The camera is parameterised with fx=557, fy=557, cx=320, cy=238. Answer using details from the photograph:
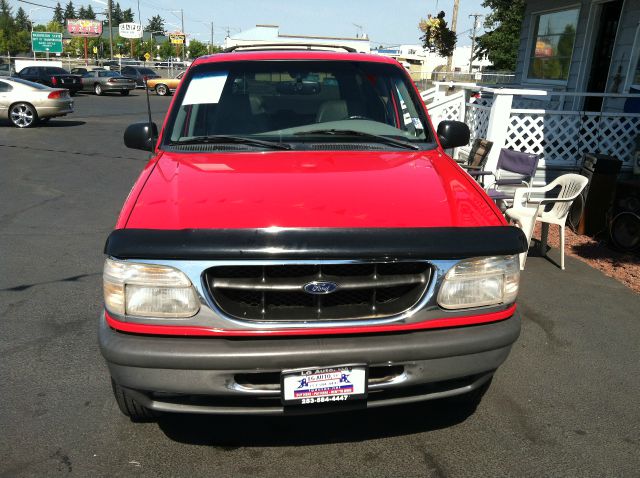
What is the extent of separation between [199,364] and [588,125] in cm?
851

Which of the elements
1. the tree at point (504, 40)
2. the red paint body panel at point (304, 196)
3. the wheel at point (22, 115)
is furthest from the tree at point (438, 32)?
the tree at point (504, 40)

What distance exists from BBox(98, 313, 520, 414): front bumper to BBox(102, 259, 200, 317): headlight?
0.12m

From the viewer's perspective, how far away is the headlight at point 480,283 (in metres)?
2.41

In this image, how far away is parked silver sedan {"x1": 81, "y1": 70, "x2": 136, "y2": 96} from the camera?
3109cm

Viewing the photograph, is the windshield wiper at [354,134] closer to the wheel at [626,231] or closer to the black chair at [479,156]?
the wheel at [626,231]

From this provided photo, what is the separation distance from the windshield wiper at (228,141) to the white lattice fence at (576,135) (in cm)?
622

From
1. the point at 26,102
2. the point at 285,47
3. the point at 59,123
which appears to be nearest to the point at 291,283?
the point at 285,47

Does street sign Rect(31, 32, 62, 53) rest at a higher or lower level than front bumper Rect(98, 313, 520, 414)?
higher

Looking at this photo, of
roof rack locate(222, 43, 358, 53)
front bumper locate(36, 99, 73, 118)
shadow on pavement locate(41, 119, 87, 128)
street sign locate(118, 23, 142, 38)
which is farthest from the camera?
street sign locate(118, 23, 142, 38)

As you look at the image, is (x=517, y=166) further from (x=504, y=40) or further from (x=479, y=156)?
(x=504, y=40)

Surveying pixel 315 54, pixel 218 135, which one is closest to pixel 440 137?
pixel 315 54

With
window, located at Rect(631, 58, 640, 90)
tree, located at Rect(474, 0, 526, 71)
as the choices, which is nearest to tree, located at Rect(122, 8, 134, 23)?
tree, located at Rect(474, 0, 526, 71)

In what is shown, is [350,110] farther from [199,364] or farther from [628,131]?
[628,131]

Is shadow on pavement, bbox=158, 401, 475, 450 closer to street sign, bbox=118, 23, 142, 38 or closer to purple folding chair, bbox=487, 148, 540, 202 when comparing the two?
purple folding chair, bbox=487, 148, 540, 202
